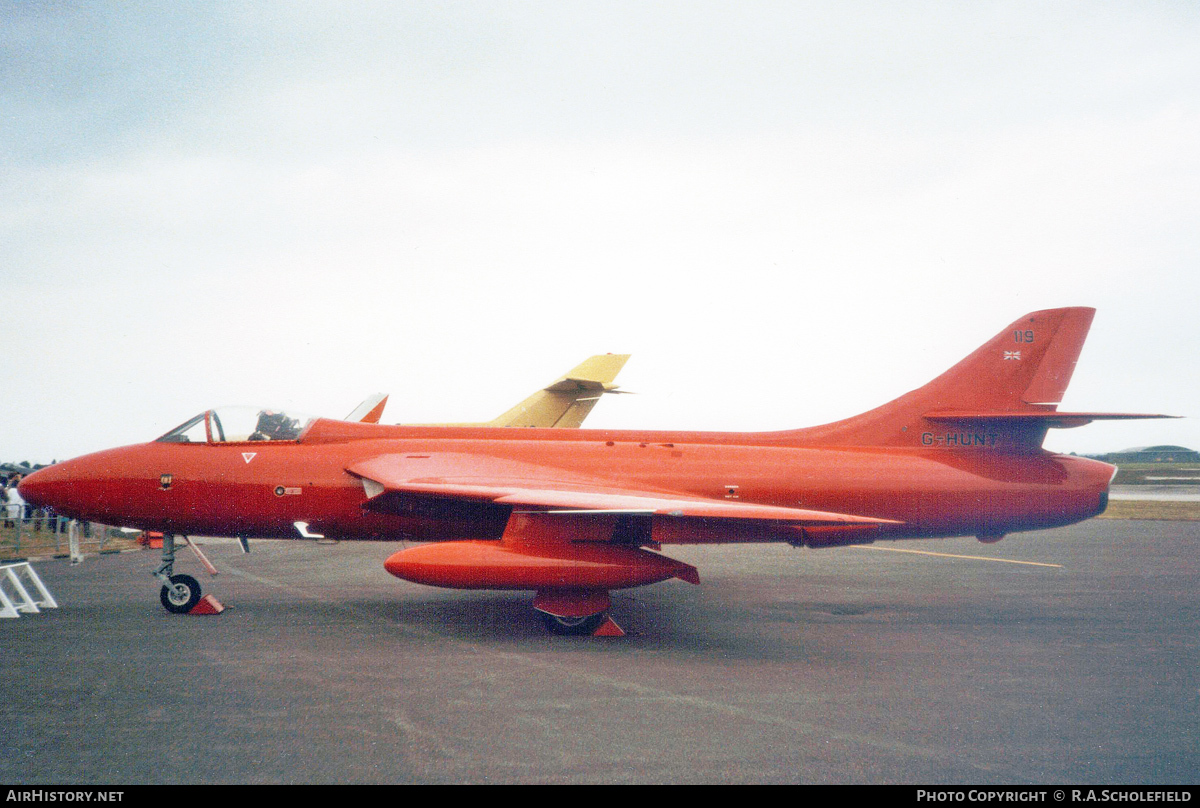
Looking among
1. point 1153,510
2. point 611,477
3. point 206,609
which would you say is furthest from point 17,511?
point 1153,510

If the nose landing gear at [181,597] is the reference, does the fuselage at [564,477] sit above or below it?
above

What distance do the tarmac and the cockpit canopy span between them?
2.20 m

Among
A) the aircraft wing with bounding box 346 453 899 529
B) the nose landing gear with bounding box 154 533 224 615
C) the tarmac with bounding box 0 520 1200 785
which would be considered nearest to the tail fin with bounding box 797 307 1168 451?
the aircraft wing with bounding box 346 453 899 529

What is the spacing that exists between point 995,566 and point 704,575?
5788 millimetres

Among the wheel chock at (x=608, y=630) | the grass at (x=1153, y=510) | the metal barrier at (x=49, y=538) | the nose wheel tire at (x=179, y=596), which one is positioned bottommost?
the grass at (x=1153, y=510)

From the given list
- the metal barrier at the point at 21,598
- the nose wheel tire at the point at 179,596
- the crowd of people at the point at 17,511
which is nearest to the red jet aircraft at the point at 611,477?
the nose wheel tire at the point at 179,596

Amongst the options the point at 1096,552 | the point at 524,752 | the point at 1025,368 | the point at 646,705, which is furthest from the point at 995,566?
the point at 524,752

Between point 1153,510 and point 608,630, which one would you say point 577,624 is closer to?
point 608,630

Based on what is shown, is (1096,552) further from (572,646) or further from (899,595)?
(572,646)

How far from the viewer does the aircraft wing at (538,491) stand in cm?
691

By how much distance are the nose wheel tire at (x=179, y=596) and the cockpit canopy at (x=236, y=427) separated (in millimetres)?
1794

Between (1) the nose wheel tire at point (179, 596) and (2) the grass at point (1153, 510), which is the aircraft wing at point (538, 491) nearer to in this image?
(1) the nose wheel tire at point (179, 596)

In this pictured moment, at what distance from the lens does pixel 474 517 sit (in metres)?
8.83

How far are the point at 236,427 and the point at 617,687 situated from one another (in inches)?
250
